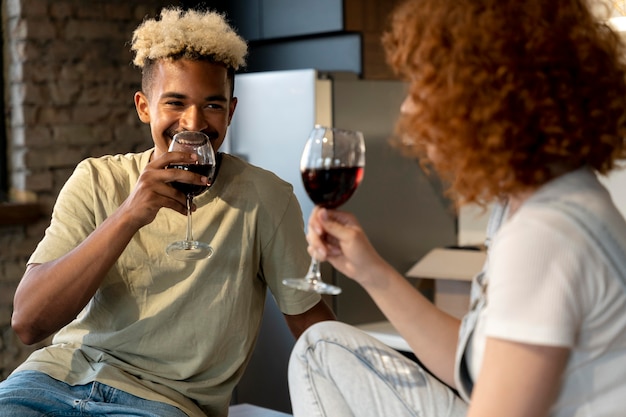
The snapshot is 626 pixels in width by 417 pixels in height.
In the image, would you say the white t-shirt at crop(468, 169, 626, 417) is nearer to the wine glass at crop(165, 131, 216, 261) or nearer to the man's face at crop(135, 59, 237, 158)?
the wine glass at crop(165, 131, 216, 261)

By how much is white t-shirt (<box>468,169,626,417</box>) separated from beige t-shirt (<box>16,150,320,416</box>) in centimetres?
79

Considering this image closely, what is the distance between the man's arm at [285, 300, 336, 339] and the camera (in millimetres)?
1979

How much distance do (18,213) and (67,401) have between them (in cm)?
182

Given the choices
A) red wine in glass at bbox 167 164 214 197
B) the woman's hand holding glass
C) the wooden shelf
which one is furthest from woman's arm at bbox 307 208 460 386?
the wooden shelf

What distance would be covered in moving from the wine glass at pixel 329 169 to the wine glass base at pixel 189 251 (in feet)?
1.04

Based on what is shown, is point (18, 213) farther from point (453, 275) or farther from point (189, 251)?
point (189, 251)

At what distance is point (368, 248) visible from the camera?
53.2 inches

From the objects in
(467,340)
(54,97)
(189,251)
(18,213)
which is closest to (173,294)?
(189,251)

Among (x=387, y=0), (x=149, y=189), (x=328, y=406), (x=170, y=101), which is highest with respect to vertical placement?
(x=387, y=0)

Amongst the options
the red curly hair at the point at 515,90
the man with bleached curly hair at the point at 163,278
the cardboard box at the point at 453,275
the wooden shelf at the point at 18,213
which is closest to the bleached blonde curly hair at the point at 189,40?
the man with bleached curly hair at the point at 163,278

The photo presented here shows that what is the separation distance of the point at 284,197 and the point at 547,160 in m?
0.87

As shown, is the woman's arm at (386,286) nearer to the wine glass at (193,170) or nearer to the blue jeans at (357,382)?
the blue jeans at (357,382)

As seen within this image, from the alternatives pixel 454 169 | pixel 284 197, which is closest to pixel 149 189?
pixel 284 197

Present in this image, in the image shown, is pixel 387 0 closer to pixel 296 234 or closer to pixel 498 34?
pixel 296 234
